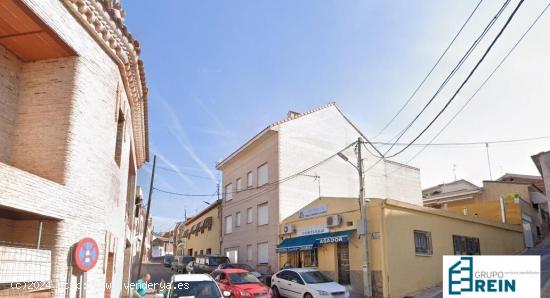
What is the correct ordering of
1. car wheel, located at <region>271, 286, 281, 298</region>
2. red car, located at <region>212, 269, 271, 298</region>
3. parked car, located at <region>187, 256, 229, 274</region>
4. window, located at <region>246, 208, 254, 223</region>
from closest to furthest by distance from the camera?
red car, located at <region>212, 269, 271, 298</region> → car wheel, located at <region>271, 286, 281, 298</region> → parked car, located at <region>187, 256, 229, 274</region> → window, located at <region>246, 208, 254, 223</region>

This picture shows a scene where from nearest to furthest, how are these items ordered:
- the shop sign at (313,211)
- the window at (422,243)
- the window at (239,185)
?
1. the window at (422,243)
2. the shop sign at (313,211)
3. the window at (239,185)

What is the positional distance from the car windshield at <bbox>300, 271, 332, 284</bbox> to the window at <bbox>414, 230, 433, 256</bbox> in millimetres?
4541

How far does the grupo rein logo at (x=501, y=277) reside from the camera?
28.1ft

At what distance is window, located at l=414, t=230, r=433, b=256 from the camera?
1847cm

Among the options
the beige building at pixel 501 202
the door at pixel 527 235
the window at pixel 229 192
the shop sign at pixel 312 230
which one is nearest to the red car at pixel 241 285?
the shop sign at pixel 312 230

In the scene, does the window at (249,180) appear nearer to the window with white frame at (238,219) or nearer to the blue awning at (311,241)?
the window with white frame at (238,219)

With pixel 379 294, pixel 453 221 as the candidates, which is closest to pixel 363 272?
pixel 379 294

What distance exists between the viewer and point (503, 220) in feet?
92.1

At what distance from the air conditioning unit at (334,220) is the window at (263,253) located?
709 centimetres

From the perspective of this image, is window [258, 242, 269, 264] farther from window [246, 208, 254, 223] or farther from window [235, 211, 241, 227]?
window [235, 211, 241, 227]

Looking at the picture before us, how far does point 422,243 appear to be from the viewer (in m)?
18.8

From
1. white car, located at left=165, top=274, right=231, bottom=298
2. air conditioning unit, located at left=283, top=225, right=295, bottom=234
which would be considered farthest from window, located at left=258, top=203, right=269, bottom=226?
white car, located at left=165, top=274, right=231, bottom=298

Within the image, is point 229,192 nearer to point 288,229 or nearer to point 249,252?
point 249,252

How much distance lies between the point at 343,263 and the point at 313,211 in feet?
11.4
